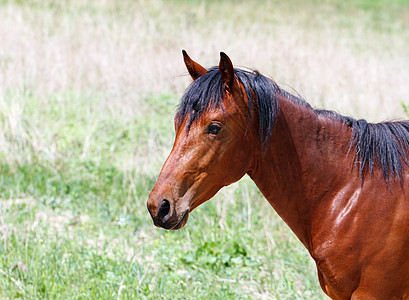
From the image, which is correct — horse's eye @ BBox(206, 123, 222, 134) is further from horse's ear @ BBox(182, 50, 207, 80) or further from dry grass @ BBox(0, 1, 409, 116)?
dry grass @ BBox(0, 1, 409, 116)

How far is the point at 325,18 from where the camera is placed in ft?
52.6

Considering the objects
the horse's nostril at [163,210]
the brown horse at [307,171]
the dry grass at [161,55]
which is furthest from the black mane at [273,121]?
the dry grass at [161,55]

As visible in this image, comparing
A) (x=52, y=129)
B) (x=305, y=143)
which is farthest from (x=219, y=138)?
(x=52, y=129)

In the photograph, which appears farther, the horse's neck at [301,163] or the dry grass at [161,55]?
the dry grass at [161,55]

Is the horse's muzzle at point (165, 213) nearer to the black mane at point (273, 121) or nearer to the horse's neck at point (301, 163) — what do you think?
the black mane at point (273, 121)

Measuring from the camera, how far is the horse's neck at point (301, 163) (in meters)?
2.45

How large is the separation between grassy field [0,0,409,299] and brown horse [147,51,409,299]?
84 cm

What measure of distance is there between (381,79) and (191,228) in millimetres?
4706

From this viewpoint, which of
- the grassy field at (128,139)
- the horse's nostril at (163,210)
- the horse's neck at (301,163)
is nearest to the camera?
the horse's nostril at (163,210)

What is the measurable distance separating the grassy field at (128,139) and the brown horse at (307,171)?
2.74 feet

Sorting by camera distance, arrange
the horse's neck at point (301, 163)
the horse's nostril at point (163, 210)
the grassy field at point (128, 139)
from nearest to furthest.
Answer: the horse's nostril at point (163, 210) < the horse's neck at point (301, 163) < the grassy field at point (128, 139)

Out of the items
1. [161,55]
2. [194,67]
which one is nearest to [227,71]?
[194,67]

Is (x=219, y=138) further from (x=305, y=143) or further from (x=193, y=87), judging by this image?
(x=305, y=143)

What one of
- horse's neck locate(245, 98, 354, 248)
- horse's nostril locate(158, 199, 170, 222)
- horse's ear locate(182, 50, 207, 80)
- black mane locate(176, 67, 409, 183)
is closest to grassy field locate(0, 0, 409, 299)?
Answer: horse's ear locate(182, 50, 207, 80)
